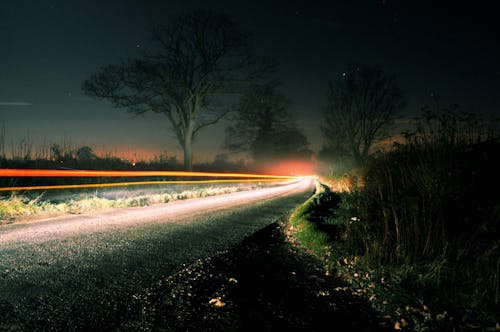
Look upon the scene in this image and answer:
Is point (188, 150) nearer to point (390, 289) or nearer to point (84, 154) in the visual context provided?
point (84, 154)

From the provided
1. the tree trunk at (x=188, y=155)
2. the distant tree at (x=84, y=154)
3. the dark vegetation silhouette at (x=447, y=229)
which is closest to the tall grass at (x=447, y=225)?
the dark vegetation silhouette at (x=447, y=229)

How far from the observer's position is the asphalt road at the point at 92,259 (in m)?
2.65

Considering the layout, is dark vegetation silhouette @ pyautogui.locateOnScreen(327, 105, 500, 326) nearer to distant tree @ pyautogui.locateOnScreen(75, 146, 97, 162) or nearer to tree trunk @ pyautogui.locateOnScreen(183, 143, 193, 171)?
distant tree @ pyautogui.locateOnScreen(75, 146, 97, 162)

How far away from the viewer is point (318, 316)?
9.13 ft

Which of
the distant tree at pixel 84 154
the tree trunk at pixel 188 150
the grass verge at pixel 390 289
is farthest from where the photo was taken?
the tree trunk at pixel 188 150

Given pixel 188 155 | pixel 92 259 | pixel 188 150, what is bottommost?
pixel 92 259

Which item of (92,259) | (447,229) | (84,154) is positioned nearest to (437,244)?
(447,229)

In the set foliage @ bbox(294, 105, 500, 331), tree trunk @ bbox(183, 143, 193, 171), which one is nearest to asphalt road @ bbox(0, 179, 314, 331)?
foliage @ bbox(294, 105, 500, 331)

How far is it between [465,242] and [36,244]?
5.94m

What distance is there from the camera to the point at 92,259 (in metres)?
4.10

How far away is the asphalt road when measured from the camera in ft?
8.70

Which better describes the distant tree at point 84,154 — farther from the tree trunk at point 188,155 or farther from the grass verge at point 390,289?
the grass verge at point 390,289

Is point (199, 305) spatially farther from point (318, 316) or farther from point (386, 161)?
point (386, 161)

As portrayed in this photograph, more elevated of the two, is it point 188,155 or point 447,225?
Answer: point 188,155
